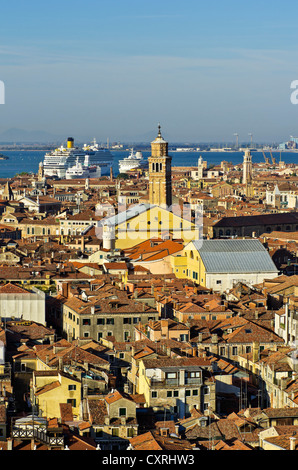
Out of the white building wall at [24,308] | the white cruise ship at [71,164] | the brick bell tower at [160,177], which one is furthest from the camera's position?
the white cruise ship at [71,164]

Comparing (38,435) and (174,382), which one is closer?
(38,435)

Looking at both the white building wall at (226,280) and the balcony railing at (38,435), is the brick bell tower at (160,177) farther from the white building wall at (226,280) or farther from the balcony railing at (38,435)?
the balcony railing at (38,435)

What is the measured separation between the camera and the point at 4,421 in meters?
13.5

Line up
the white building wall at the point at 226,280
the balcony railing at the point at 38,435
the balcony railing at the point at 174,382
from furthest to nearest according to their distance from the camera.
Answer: the white building wall at the point at 226,280, the balcony railing at the point at 174,382, the balcony railing at the point at 38,435

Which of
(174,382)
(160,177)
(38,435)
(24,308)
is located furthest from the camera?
(160,177)

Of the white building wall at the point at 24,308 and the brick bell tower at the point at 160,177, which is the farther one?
the brick bell tower at the point at 160,177

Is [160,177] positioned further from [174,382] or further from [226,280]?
[174,382]

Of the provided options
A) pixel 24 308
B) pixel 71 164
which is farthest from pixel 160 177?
pixel 71 164

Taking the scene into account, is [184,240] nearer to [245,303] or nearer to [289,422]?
[245,303]

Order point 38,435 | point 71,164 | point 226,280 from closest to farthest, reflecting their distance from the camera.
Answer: point 38,435 → point 226,280 → point 71,164

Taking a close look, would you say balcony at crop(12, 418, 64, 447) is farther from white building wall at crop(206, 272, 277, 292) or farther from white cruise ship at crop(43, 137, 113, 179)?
white cruise ship at crop(43, 137, 113, 179)

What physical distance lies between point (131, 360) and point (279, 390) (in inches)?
106

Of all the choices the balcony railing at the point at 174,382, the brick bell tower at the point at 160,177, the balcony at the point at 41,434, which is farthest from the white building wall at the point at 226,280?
the balcony at the point at 41,434
